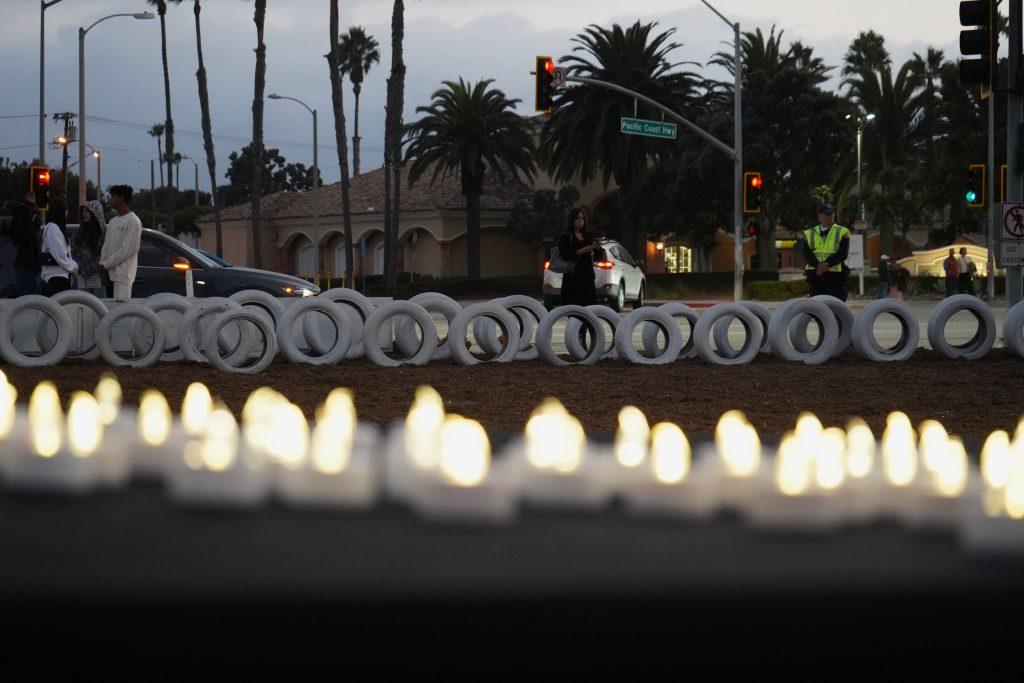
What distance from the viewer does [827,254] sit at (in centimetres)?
1460

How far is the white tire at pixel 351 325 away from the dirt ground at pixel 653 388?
0.60m

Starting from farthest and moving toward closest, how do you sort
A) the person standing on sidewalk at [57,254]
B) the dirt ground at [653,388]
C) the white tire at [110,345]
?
the person standing on sidewalk at [57,254], the white tire at [110,345], the dirt ground at [653,388]

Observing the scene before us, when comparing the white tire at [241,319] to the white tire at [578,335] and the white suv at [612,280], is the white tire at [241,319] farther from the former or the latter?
the white suv at [612,280]

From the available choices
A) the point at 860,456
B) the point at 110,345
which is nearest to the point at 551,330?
the point at 110,345

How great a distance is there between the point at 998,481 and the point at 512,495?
1.11m

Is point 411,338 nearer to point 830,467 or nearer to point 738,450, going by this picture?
point 738,450

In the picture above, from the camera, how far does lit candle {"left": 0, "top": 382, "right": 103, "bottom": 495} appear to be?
2826mm

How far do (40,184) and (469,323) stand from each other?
17268 mm

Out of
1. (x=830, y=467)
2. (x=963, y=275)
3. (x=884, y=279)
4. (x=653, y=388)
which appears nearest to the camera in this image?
(x=830, y=467)

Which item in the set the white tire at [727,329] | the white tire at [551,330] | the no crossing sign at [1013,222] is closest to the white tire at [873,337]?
the white tire at [727,329]

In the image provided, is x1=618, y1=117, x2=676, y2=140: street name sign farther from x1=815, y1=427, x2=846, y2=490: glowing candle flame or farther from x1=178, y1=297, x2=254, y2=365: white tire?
x1=815, y1=427, x2=846, y2=490: glowing candle flame

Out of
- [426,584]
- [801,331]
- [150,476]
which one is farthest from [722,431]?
[801,331]

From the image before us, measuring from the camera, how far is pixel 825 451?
2975 mm

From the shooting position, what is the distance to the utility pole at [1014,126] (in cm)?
1673
